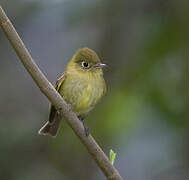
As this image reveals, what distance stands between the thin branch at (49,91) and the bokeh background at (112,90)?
4.09ft

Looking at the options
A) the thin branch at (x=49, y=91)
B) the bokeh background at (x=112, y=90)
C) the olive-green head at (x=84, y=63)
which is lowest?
the bokeh background at (x=112, y=90)

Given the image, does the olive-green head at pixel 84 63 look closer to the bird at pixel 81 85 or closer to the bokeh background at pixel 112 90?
the bird at pixel 81 85

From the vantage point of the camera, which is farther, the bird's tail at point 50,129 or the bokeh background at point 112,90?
the bird's tail at point 50,129

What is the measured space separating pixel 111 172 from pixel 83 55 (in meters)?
1.78

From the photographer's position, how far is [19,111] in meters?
5.45

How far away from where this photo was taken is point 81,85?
13.8 ft

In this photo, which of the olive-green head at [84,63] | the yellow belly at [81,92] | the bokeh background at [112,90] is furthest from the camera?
the olive-green head at [84,63]

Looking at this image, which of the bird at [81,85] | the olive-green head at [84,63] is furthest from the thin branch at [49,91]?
the olive-green head at [84,63]

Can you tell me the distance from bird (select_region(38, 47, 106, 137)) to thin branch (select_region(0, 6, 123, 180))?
3.99 feet

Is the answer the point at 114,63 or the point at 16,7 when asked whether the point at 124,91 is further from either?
the point at 16,7

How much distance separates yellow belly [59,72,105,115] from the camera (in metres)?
4.17

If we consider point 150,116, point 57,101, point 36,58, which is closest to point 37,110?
point 36,58

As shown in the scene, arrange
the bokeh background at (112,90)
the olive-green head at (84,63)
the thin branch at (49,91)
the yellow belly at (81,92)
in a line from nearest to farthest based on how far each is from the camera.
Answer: the thin branch at (49,91), the bokeh background at (112,90), the yellow belly at (81,92), the olive-green head at (84,63)

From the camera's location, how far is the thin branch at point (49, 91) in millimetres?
2555
